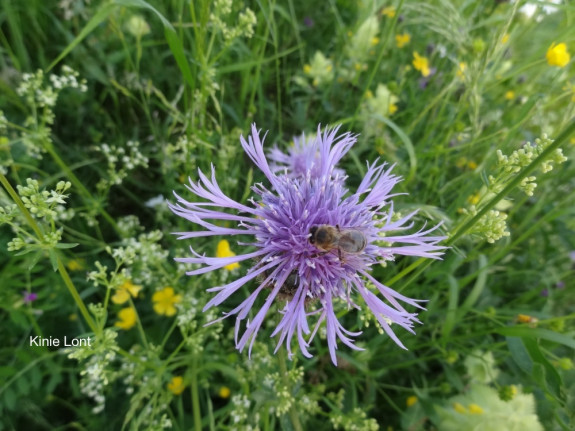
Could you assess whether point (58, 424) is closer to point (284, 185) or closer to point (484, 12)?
point (284, 185)

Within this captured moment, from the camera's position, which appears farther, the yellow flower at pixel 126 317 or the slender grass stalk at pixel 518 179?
the yellow flower at pixel 126 317

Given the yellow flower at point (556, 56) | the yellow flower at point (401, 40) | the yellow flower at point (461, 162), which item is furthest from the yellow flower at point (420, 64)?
the yellow flower at point (556, 56)

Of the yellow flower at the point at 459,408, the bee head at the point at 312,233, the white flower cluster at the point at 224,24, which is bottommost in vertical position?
the yellow flower at the point at 459,408

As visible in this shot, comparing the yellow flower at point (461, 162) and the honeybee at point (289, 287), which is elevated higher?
the yellow flower at point (461, 162)

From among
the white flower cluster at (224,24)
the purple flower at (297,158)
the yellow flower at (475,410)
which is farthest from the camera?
the yellow flower at (475,410)

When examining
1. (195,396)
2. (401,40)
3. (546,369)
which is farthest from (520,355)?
(401,40)

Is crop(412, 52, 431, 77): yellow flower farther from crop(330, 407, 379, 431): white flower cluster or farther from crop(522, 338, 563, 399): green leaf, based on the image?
crop(330, 407, 379, 431): white flower cluster

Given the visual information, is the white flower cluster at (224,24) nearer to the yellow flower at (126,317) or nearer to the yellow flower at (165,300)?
the yellow flower at (165,300)

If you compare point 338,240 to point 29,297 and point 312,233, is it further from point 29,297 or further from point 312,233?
point 29,297
